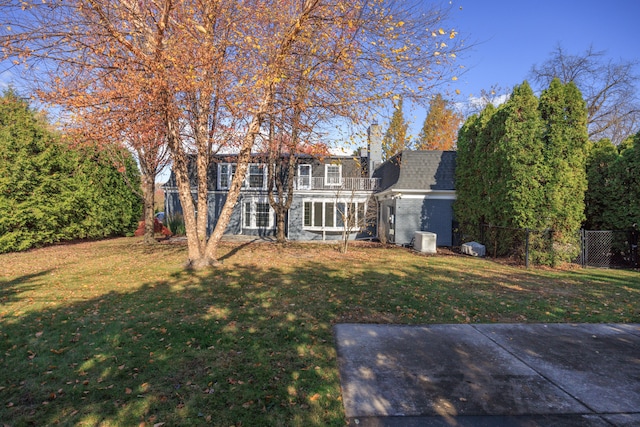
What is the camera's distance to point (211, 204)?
2358 centimetres

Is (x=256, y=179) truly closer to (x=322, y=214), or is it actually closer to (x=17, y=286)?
(x=322, y=214)

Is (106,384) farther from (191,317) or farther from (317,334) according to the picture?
(317,334)

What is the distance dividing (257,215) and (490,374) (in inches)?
820

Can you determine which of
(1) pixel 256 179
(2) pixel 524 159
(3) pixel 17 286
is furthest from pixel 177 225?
(2) pixel 524 159

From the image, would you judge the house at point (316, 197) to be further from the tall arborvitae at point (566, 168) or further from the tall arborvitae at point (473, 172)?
the tall arborvitae at point (566, 168)

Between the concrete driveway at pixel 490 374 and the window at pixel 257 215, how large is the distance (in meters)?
18.8

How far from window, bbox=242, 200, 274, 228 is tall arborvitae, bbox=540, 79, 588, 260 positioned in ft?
54.2

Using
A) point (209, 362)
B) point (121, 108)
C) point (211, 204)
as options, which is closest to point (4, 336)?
point (209, 362)

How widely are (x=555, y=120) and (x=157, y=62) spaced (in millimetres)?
12082

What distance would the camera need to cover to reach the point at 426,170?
18.0 metres

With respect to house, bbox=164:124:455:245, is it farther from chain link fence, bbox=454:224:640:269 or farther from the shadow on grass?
the shadow on grass

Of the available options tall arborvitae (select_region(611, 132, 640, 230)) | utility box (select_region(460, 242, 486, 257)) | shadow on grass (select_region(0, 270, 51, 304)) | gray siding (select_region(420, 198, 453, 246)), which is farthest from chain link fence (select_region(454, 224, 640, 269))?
shadow on grass (select_region(0, 270, 51, 304))

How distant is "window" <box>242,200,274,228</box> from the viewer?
76.8 feet

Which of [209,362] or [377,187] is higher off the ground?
[377,187]
